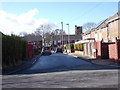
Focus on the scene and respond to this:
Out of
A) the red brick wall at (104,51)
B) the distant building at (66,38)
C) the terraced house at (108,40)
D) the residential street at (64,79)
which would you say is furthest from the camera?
the distant building at (66,38)

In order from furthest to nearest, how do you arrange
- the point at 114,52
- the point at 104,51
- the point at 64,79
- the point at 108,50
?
the point at 104,51
the point at 108,50
the point at 114,52
the point at 64,79

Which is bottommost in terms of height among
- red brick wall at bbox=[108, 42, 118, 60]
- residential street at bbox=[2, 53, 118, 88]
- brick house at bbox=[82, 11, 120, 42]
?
residential street at bbox=[2, 53, 118, 88]

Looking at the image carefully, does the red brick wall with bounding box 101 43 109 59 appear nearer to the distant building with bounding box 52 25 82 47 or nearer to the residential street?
the residential street

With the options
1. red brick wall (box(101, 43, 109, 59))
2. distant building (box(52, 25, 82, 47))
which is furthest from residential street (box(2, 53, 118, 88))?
distant building (box(52, 25, 82, 47))

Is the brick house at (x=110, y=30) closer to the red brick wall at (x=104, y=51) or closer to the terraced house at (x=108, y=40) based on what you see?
Answer: the terraced house at (x=108, y=40)

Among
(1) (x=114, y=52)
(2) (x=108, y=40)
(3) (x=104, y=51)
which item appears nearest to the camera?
(1) (x=114, y=52)

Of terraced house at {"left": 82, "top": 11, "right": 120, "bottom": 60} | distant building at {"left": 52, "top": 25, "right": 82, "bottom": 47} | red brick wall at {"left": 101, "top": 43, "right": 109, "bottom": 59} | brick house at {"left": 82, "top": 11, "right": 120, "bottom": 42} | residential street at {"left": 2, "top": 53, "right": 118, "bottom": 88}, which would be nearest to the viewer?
residential street at {"left": 2, "top": 53, "right": 118, "bottom": 88}

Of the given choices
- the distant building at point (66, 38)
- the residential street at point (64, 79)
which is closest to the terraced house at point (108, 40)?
the residential street at point (64, 79)

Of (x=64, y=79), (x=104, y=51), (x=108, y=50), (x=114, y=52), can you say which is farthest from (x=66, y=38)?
(x=64, y=79)

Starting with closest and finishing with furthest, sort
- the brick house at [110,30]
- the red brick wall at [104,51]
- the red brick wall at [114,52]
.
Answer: the red brick wall at [114,52]
the red brick wall at [104,51]
the brick house at [110,30]

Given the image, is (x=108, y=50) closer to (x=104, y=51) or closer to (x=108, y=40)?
(x=104, y=51)

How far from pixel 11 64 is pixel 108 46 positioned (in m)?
10.9

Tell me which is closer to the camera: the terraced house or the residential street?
the residential street

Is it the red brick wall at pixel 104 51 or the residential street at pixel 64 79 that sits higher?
the red brick wall at pixel 104 51
